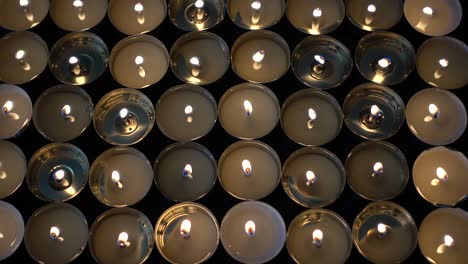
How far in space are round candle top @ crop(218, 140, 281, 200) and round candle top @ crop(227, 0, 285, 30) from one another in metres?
0.25

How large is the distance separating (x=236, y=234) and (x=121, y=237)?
20cm

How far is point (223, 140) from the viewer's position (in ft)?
2.84

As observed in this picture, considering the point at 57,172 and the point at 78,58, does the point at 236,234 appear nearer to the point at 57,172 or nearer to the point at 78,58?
the point at 57,172

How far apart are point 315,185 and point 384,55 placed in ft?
1.01

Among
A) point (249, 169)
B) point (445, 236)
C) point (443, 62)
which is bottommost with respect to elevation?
point (445, 236)

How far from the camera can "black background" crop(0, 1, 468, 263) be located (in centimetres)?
83

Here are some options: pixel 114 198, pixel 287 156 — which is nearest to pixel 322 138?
pixel 287 156

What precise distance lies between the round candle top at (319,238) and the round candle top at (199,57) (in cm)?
32

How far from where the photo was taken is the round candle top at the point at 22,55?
883 mm

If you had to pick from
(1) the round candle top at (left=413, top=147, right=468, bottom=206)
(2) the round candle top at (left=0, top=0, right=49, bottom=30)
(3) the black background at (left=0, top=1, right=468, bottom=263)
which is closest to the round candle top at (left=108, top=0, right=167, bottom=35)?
(3) the black background at (left=0, top=1, right=468, bottom=263)

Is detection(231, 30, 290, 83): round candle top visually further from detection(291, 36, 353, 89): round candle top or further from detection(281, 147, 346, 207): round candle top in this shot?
detection(281, 147, 346, 207): round candle top

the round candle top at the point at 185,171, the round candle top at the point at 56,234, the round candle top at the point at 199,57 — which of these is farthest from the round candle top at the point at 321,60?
the round candle top at the point at 56,234

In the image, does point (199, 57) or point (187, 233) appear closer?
point (187, 233)

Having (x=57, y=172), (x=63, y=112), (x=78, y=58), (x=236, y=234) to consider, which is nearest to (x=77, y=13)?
(x=78, y=58)
